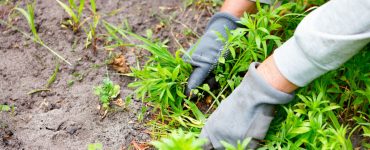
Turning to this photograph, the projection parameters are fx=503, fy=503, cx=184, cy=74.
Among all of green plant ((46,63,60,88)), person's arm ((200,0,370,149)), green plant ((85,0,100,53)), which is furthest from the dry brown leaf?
person's arm ((200,0,370,149))

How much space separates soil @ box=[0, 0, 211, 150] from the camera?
2064 mm

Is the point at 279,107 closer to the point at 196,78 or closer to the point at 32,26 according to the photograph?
the point at 196,78

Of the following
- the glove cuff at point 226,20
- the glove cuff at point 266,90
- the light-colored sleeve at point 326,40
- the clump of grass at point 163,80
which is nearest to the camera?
the light-colored sleeve at point 326,40

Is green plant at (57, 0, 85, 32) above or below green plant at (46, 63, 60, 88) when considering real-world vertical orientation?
above

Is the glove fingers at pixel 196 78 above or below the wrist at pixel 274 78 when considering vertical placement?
below

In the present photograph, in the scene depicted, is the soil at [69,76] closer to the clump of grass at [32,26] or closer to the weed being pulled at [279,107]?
the clump of grass at [32,26]

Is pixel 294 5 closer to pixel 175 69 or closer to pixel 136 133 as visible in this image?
pixel 175 69

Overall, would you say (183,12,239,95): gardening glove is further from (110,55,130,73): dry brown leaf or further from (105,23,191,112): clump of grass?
(110,55,130,73): dry brown leaf

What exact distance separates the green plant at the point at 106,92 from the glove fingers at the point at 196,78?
324 mm

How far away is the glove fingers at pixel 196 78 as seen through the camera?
2.12 meters

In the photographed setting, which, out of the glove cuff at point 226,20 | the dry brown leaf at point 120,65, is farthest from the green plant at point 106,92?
the glove cuff at point 226,20

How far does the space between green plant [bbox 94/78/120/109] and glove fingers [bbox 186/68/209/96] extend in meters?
0.32

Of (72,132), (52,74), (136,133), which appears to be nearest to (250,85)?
(136,133)

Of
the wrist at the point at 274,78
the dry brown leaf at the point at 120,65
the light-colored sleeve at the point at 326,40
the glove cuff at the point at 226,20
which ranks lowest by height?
the dry brown leaf at the point at 120,65
